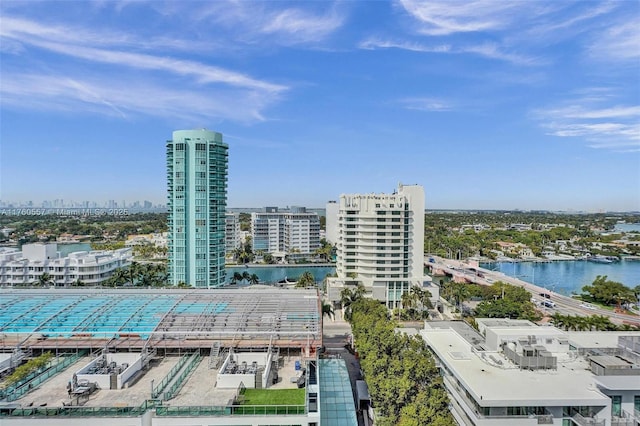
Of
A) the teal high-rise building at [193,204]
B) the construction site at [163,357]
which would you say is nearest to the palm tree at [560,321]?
the construction site at [163,357]

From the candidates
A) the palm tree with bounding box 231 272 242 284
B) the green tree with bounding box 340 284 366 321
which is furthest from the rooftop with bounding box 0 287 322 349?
the palm tree with bounding box 231 272 242 284

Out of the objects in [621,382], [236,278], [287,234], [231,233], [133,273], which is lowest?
[236,278]

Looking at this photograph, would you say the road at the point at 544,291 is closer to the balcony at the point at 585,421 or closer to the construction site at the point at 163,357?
the balcony at the point at 585,421

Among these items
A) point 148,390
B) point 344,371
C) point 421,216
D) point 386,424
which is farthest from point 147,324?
point 421,216

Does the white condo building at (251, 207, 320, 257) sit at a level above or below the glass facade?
above

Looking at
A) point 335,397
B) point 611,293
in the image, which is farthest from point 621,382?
point 611,293

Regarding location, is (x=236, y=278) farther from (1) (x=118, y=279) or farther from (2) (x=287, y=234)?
(2) (x=287, y=234)

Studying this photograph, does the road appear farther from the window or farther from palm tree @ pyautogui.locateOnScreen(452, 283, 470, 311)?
the window
